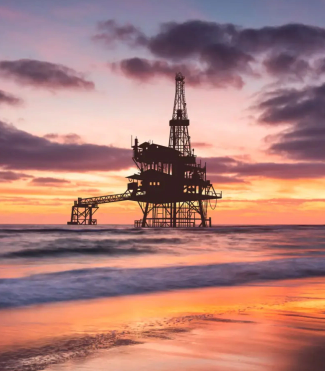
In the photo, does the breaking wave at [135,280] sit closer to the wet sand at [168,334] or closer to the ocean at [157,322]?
the ocean at [157,322]

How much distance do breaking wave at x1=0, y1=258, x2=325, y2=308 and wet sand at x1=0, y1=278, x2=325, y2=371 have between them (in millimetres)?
1204

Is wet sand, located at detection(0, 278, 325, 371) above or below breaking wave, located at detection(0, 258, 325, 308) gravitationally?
above

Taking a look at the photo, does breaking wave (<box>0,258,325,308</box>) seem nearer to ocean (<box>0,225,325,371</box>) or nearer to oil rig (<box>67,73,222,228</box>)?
ocean (<box>0,225,325,371</box>)

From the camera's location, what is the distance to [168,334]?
22.3ft

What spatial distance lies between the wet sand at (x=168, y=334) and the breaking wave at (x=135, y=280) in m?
1.20

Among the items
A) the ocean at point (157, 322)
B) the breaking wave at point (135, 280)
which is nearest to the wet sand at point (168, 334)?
the ocean at point (157, 322)

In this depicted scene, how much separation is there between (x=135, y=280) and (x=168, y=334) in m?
8.00

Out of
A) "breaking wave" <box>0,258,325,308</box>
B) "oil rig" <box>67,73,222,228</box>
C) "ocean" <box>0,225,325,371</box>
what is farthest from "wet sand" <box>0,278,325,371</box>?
"oil rig" <box>67,73,222,228</box>

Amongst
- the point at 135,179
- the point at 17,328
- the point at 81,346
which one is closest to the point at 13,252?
the point at 17,328

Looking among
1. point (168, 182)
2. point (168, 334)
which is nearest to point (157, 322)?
point (168, 334)

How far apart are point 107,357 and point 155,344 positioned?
85cm

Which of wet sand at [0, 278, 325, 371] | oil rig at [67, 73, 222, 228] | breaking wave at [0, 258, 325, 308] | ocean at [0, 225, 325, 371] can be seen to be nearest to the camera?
wet sand at [0, 278, 325, 371]

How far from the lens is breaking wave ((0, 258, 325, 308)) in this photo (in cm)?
1137

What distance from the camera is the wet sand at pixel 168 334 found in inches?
211
